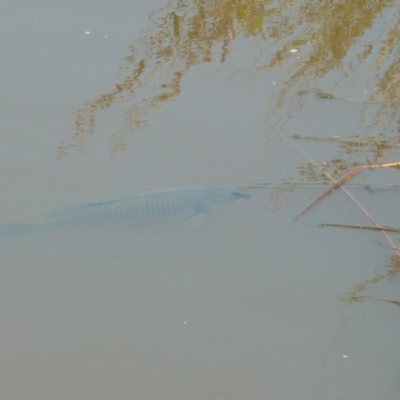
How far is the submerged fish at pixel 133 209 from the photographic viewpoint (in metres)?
4.50

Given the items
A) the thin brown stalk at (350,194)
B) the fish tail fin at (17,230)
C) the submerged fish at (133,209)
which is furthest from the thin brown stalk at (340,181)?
the fish tail fin at (17,230)

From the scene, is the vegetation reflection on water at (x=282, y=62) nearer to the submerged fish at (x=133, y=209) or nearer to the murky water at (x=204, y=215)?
the murky water at (x=204, y=215)

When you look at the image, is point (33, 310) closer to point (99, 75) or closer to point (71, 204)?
point (71, 204)

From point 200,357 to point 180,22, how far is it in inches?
139

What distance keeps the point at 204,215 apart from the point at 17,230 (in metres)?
1.02

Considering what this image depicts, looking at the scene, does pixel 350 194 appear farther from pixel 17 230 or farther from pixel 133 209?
pixel 17 230

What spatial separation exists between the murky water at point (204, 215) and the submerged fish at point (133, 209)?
0.19ft

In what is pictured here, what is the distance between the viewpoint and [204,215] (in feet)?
15.3

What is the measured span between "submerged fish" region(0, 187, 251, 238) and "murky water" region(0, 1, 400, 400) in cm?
6

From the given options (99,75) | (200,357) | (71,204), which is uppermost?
(99,75)

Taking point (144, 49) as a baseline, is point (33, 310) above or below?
below

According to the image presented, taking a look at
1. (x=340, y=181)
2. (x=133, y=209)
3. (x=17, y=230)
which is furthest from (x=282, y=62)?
(x=17, y=230)

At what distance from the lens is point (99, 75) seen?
19.2 ft

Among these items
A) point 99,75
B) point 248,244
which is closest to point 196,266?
point 248,244
